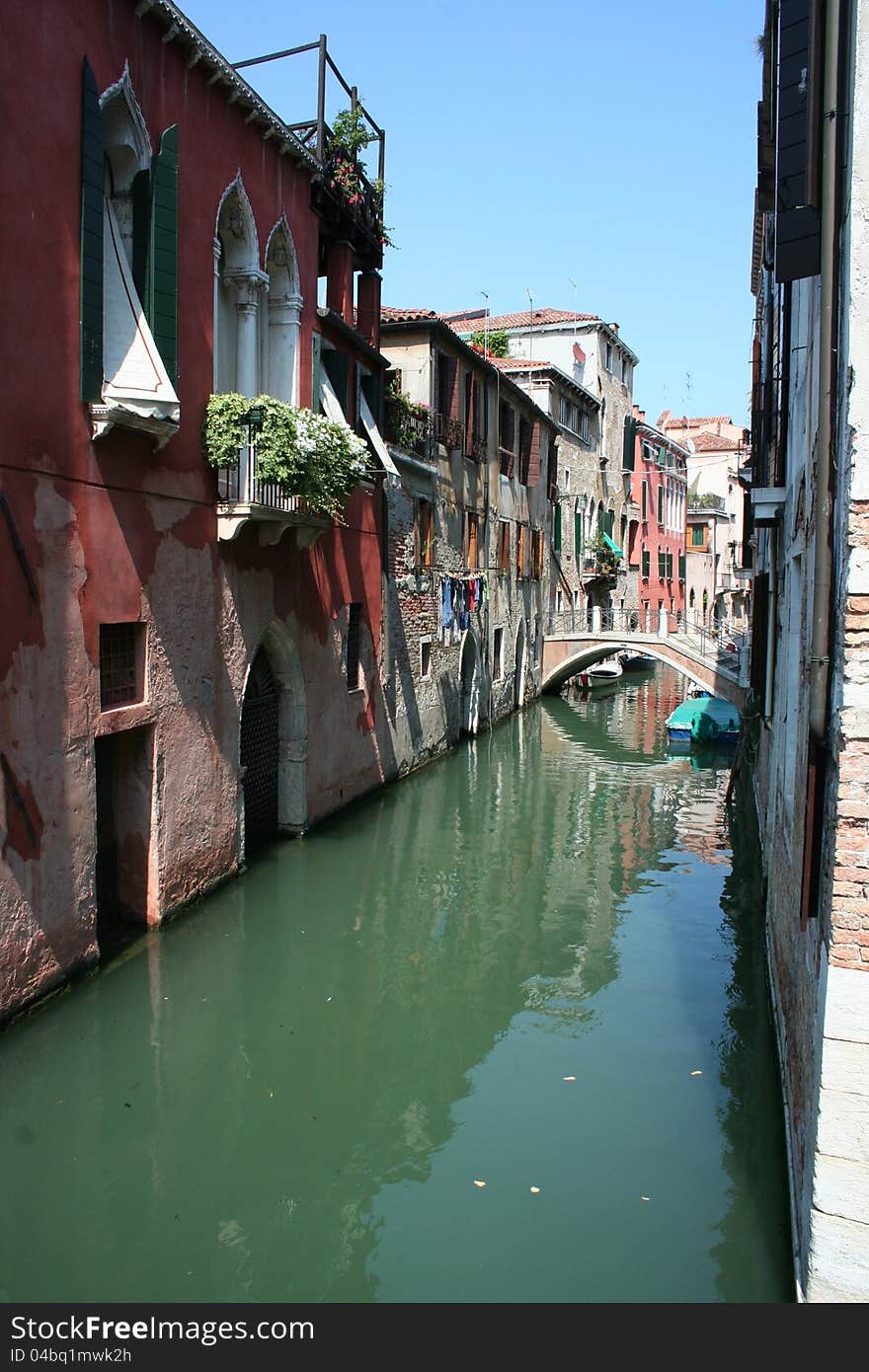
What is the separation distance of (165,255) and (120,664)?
3.38 meters

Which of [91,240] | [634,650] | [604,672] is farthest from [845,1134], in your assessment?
[604,672]

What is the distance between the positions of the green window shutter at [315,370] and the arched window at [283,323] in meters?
0.27

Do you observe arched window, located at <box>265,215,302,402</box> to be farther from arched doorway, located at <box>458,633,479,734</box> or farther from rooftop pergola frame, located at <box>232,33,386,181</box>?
arched doorway, located at <box>458,633,479,734</box>

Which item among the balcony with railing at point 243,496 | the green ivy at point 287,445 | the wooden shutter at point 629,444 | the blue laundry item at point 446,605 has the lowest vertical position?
→ the blue laundry item at point 446,605

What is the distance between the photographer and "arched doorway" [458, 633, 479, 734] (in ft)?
71.4

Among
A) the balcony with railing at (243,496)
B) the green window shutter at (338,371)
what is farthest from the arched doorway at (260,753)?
the green window shutter at (338,371)

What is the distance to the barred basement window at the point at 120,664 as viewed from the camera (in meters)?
8.40

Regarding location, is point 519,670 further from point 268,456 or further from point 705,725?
point 268,456

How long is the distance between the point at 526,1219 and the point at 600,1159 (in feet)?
2.52

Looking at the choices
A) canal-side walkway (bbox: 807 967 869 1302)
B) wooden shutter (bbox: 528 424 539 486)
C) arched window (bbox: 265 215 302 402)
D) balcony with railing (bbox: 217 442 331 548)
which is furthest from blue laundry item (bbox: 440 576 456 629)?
canal-side walkway (bbox: 807 967 869 1302)

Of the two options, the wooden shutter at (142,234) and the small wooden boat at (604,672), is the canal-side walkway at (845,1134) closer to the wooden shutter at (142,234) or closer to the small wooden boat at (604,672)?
the wooden shutter at (142,234)

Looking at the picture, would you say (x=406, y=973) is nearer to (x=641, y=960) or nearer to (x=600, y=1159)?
(x=641, y=960)

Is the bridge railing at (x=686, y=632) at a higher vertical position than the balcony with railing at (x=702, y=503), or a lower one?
lower

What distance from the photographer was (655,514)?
4469cm
